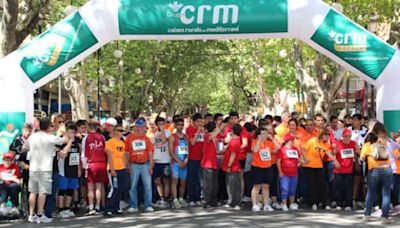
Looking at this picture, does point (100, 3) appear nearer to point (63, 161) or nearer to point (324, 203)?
point (63, 161)

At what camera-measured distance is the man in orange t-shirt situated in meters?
11.7

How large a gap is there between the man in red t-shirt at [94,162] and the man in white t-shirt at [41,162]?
2.41 feet

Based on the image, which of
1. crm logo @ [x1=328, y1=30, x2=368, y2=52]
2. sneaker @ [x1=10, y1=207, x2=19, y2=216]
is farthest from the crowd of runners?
crm logo @ [x1=328, y1=30, x2=368, y2=52]

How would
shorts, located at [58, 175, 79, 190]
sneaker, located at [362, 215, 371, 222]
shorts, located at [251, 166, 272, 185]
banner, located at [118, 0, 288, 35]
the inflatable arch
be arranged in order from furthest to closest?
banner, located at [118, 0, 288, 35] → the inflatable arch → shorts, located at [251, 166, 272, 185] → shorts, located at [58, 175, 79, 190] → sneaker, located at [362, 215, 371, 222]

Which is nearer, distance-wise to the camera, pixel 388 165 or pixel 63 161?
pixel 388 165

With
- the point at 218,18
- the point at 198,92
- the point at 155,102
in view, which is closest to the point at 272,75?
the point at 155,102

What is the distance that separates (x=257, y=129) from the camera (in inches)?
465

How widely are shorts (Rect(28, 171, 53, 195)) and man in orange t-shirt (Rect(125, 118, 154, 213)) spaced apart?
1.68 meters

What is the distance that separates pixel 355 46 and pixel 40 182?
6625mm

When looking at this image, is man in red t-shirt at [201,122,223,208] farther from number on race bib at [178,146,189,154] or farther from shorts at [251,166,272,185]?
shorts at [251,166,272,185]

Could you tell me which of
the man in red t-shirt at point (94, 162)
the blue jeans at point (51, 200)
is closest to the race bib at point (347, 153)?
the man in red t-shirt at point (94, 162)

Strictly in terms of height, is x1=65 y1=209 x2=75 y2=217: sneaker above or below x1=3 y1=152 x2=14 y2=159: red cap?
below

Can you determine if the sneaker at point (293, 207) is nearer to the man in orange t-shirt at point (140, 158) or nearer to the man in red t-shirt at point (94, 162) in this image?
the man in orange t-shirt at point (140, 158)

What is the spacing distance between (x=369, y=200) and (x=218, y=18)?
4.69m
